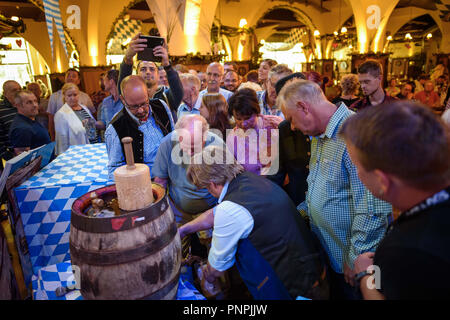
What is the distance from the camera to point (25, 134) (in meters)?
3.01

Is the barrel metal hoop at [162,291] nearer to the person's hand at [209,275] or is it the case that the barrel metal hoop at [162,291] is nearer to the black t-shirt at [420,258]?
the person's hand at [209,275]

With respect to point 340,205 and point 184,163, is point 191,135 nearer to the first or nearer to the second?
point 184,163

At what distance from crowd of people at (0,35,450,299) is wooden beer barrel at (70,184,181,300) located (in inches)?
15.4

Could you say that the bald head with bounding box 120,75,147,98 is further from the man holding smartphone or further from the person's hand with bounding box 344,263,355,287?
the person's hand with bounding box 344,263,355,287

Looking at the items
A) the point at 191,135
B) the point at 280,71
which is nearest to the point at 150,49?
the point at 191,135

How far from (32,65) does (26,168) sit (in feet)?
61.5

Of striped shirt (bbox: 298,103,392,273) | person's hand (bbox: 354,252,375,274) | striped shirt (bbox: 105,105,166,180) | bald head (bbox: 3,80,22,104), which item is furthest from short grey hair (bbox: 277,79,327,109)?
bald head (bbox: 3,80,22,104)

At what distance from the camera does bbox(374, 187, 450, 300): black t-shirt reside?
0.62 m

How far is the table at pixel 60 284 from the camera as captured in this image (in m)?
1.20

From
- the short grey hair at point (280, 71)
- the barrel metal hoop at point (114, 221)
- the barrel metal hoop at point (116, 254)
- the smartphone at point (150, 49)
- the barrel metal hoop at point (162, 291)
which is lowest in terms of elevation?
the barrel metal hoop at point (162, 291)

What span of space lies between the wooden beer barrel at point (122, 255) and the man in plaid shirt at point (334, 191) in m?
0.94

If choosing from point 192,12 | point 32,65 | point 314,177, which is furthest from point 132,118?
point 32,65

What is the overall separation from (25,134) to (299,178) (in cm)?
279

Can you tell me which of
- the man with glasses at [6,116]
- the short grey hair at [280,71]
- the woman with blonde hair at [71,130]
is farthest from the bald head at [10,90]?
the short grey hair at [280,71]
